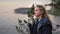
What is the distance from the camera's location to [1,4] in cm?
218

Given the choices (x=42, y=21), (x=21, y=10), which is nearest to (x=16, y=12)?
(x=21, y=10)

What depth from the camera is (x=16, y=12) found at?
2.14 m

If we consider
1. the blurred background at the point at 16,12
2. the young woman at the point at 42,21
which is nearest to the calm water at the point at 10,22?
the blurred background at the point at 16,12

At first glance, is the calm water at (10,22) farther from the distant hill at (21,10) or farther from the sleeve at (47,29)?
the sleeve at (47,29)

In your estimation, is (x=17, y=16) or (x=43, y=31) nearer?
(x=43, y=31)

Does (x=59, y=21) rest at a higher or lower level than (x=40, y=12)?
lower

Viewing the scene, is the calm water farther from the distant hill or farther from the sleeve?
the sleeve

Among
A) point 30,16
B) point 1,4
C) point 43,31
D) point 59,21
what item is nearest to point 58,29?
point 59,21

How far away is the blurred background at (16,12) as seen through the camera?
83.5 inches

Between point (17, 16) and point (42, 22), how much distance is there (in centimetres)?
54

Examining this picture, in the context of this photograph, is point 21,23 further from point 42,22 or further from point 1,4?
point 42,22

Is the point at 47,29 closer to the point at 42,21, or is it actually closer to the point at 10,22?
the point at 42,21

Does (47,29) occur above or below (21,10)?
below

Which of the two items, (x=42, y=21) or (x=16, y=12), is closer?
(x=42, y=21)
